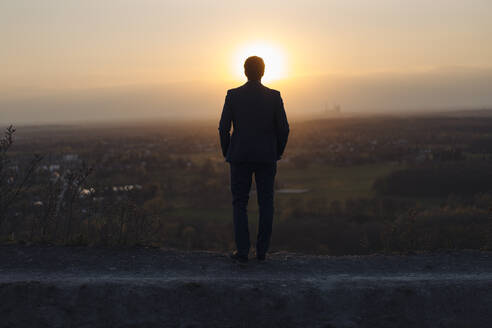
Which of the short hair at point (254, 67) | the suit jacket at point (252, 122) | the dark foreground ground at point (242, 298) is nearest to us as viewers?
the dark foreground ground at point (242, 298)

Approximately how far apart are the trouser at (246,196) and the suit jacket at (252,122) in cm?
15

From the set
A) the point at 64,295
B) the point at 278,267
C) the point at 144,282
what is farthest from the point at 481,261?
the point at 64,295

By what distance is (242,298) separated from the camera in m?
3.96

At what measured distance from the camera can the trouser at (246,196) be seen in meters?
5.01

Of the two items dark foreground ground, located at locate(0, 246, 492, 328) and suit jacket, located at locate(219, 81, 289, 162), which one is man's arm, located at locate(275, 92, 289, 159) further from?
dark foreground ground, located at locate(0, 246, 492, 328)

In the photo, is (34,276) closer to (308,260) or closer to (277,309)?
(277,309)

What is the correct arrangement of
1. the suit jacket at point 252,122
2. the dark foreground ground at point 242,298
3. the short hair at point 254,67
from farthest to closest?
1. the short hair at point 254,67
2. the suit jacket at point 252,122
3. the dark foreground ground at point 242,298

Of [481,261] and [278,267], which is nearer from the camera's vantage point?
[278,267]

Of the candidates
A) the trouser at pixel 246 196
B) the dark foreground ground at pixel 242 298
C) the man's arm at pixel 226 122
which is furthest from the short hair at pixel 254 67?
the dark foreground ground at pixel 242 298

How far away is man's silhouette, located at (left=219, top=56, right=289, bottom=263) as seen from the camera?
4.90m

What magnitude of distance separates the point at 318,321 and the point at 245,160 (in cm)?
188

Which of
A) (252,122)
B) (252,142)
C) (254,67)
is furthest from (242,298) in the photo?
(254,67)

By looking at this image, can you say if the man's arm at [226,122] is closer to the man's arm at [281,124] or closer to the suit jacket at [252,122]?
the suit jacket at [252,122]

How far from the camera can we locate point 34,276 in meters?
4.57
